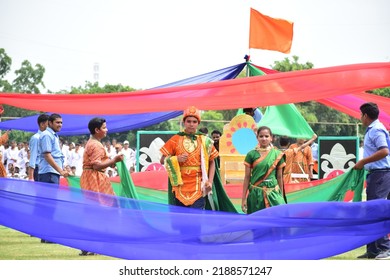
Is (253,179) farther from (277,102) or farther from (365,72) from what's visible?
(365,72)

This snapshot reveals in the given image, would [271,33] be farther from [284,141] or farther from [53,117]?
[53,117]

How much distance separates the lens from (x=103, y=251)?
7227 millimetres

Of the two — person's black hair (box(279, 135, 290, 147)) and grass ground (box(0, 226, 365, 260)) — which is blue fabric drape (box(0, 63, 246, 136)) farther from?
grass ground (box(0, 226, 365, 260))

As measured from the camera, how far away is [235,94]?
876cm

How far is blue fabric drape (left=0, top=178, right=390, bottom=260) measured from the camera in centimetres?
714

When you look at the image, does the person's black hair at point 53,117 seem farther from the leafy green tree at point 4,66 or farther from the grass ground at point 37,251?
the leafy green tree at point 4,66

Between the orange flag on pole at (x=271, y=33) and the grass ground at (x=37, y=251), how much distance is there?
5218 millimetres

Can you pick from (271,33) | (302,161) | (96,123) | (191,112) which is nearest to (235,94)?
(191,112)

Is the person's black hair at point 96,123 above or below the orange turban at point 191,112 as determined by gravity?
below

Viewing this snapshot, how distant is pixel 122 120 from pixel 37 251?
103 inches

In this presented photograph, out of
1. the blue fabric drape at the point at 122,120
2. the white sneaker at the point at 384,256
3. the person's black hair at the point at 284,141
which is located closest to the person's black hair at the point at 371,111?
the white sneaker at the point at 384,256

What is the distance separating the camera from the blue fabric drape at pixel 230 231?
7.14m

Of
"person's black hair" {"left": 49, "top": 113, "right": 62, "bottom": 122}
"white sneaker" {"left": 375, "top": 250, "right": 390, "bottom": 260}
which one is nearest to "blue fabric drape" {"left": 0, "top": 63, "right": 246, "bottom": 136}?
"person's black hair" {"left": 49, "top": 113, "right": 62, "bottom": 122}

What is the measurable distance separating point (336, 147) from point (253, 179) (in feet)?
34.0
